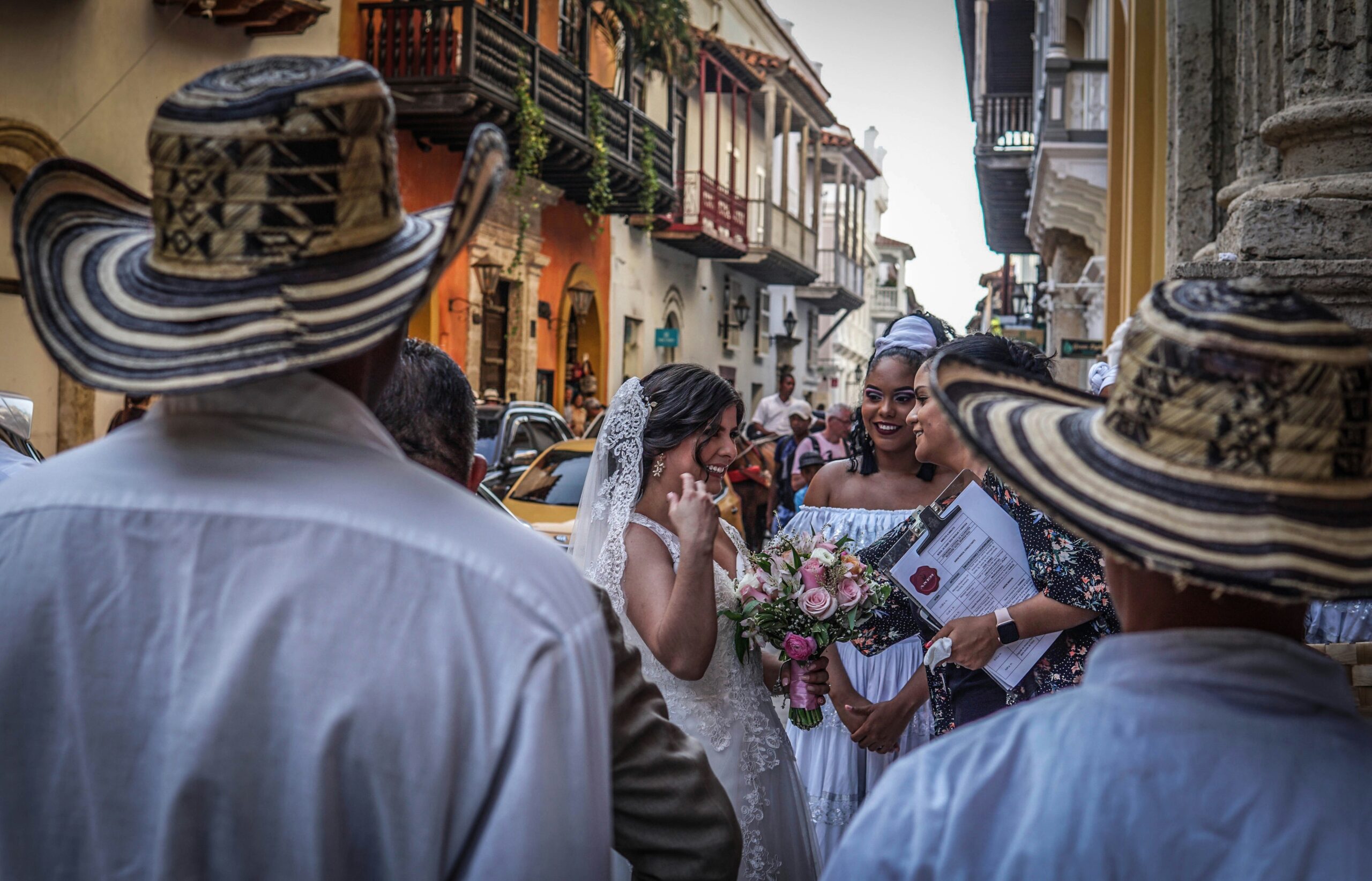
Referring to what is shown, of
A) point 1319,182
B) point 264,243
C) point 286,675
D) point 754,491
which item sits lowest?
point 754,491

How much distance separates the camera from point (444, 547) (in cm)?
132

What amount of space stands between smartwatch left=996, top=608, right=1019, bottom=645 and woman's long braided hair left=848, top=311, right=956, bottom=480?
5.03 feet

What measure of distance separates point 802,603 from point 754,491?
1094cm

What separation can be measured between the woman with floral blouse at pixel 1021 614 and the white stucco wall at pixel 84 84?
26.0ft

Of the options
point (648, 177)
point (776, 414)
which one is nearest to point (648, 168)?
point (648, 177)

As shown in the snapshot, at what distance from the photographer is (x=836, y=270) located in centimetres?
3931

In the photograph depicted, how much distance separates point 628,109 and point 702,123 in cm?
705

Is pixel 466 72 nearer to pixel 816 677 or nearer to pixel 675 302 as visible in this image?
pixel 675 302

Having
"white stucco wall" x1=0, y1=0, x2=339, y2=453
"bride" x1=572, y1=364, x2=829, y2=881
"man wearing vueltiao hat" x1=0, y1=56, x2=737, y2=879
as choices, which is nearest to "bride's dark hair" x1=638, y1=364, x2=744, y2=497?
"bride" x1=572, y1=364, x2=829, y2=881

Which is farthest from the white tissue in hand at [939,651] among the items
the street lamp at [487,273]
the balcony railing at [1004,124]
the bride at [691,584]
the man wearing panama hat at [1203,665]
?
the balcony railing at [1004,124]

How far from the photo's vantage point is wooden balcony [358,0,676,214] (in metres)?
15.1

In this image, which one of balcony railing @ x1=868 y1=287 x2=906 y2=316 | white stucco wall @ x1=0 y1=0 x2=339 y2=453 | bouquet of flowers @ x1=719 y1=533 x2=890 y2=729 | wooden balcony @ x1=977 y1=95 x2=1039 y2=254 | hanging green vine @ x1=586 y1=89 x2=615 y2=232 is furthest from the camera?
balcony railing @ x1=868 y1=287 x2=906 y2=316

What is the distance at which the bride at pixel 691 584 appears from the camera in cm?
317

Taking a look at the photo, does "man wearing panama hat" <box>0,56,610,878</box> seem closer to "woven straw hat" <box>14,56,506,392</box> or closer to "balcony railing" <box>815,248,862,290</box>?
"woven straw hat" <box>14,56,506,392</box>
